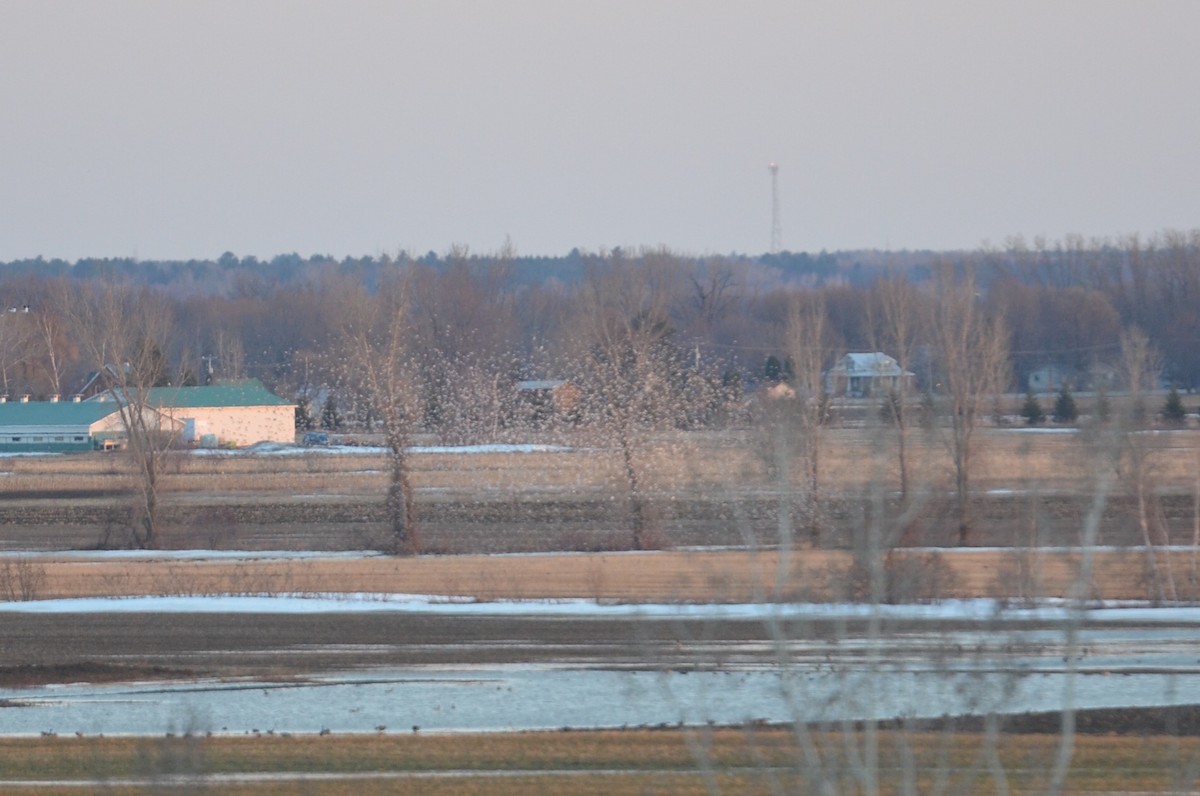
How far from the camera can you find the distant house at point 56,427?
70.7 m

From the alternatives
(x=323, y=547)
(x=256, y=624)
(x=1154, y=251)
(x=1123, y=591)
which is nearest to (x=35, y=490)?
(x=323, y=547)

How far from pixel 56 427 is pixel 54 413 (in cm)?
163

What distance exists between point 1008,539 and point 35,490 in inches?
1371

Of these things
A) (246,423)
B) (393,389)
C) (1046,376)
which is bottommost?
(246,423)

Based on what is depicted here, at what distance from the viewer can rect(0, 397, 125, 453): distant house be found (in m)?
70.7

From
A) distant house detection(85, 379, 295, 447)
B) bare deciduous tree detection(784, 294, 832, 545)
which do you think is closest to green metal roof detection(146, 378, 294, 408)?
distant house detection(85, 379, 295, 447)

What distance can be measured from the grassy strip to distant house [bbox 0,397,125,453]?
5998 centimetres

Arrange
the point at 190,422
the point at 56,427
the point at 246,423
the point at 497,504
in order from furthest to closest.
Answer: the point at 56,427
the point at 246,423
the point at 190,422
the point at 497,504

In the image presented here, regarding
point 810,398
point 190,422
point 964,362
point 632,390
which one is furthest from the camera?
point 190,422

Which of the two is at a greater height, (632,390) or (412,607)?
(632,390)

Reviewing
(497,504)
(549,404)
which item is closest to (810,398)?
(497,504)

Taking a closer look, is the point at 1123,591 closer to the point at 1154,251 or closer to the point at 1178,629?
the point at 1178,629

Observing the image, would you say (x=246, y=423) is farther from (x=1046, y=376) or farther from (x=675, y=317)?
(x=1046, y=376)

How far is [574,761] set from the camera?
485 inches
